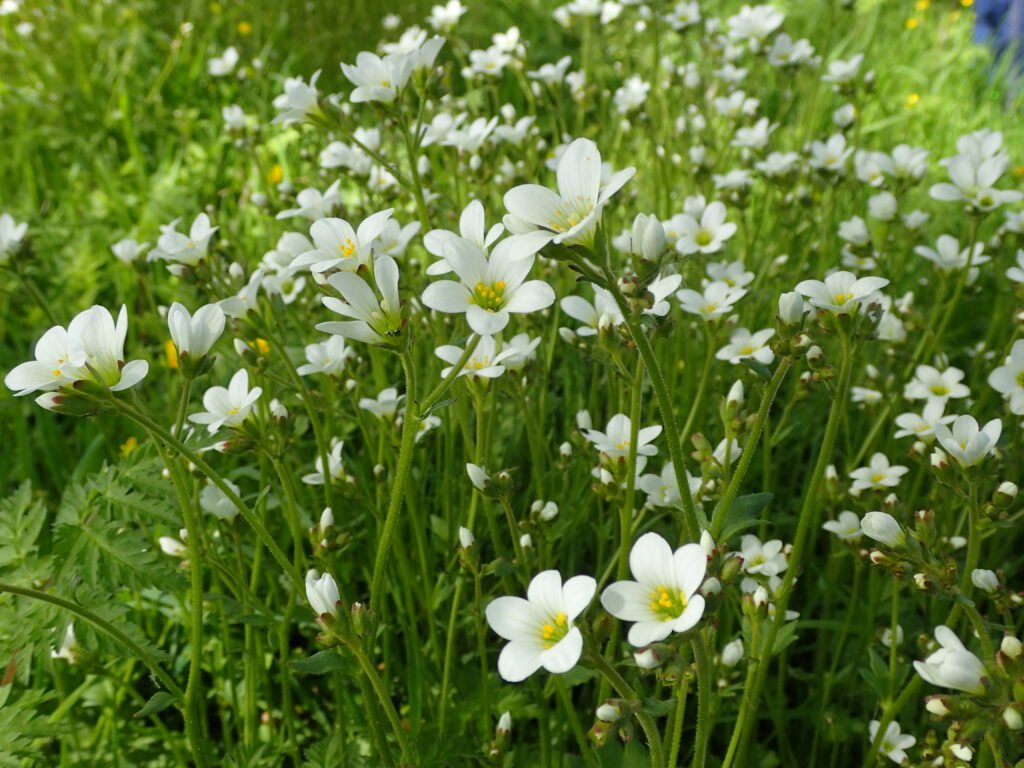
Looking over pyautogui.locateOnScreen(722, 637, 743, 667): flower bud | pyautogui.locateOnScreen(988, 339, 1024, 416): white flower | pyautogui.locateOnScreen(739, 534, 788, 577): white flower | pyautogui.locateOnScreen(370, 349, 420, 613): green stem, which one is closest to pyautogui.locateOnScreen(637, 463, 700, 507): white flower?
pyautogui.locateOnScreen(739, 534, 788, 577): white flower

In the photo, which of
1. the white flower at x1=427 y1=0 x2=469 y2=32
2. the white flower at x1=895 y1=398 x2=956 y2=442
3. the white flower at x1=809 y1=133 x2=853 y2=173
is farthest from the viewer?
the white flower at x1=427 y1=0 x2=469 y2=32

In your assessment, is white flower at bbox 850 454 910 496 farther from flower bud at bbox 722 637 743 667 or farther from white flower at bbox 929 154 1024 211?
white flower at bbox 929 154 1024 211

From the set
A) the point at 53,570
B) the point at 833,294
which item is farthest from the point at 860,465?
the point at 53,570

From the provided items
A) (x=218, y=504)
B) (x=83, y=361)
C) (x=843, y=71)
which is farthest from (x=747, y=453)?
(x=843, y=71)

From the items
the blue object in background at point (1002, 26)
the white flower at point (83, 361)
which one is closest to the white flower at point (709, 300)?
the white flower at point (83, 361)

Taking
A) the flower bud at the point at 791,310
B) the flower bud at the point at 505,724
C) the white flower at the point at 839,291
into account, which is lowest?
the flower bud at the point at 505,724

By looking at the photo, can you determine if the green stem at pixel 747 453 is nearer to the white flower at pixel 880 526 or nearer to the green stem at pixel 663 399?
the green stem at pixel 663 399
